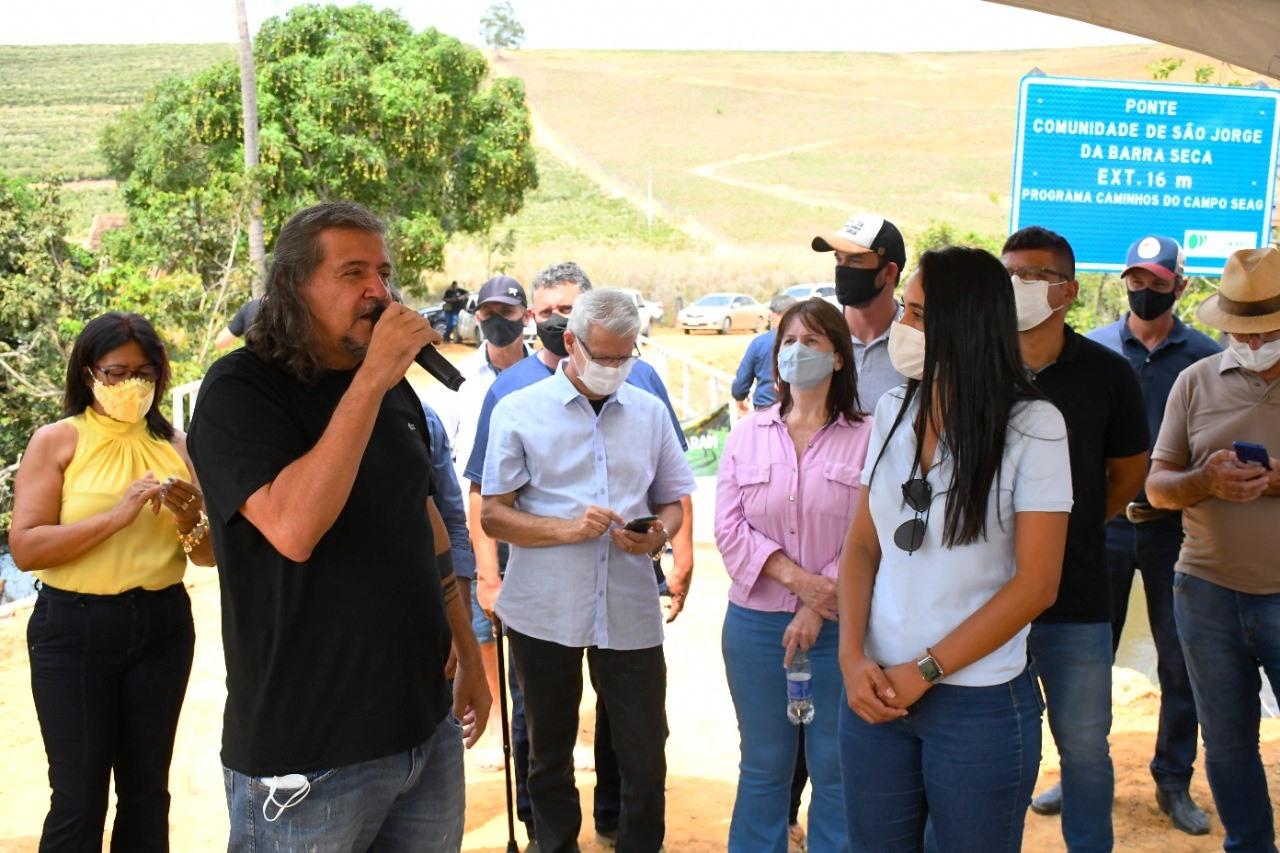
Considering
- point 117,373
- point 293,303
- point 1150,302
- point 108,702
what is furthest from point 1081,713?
point 117,373

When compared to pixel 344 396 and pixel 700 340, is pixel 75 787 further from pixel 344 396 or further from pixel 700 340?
pixel 700 340

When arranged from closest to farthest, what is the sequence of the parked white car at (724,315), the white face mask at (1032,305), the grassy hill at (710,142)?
1. the white face mask at (1032,305)
2. the parked white car at (724,315)
3. the grassy hill at (710,142)

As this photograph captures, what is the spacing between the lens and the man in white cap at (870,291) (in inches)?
174

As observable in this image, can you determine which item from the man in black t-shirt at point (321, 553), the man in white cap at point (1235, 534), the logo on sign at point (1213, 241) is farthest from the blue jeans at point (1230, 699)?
the logo on sign at point (1213, 241)

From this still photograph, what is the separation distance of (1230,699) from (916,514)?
6.21ft

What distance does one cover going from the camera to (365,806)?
2.57 meters

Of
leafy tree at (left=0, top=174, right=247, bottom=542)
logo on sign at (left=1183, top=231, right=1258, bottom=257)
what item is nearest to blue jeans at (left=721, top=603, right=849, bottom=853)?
logo on sign at (left=1183, top=231, right=1258, bottom=257)

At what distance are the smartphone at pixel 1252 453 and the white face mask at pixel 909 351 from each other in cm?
129

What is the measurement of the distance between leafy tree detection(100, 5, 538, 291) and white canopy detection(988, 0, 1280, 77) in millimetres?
25254

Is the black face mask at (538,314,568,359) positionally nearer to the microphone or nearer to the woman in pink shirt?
the woman in pink shirt

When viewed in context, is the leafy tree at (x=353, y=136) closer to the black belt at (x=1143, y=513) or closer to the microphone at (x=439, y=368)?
the black belt at (x=1143, y=513)

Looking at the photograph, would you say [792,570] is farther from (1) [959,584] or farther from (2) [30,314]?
(2) [30,314]

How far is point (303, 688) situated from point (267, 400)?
0.58m

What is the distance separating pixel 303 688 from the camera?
8.19 ft
